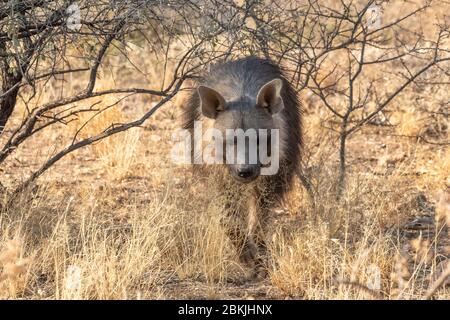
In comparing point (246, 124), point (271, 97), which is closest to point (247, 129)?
point (246, 124)

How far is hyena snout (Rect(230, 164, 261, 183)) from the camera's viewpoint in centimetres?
571

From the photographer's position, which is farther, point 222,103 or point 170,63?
point 170,63

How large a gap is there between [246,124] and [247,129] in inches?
1.4

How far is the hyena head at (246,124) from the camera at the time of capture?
5.78 metres

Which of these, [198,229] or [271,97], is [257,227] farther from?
[271,97]

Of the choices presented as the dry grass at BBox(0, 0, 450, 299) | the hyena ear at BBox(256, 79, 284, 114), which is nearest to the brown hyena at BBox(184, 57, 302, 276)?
the hyena ear at BBox(256, 79, 284, 114)

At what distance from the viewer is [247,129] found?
5887 millimetres

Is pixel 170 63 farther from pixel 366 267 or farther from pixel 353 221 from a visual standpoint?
pixel 366 267

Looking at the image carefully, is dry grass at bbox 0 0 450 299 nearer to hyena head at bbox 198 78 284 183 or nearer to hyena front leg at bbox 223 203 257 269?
hyena front leg at bbox 223 203 257 269

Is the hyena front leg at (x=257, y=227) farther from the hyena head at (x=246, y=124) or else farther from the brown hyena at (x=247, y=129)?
the hyena head at (x=246, y=124)

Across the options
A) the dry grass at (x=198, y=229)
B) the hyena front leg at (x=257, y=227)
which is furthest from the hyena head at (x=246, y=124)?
the dry grass at (x=198, y=229)
